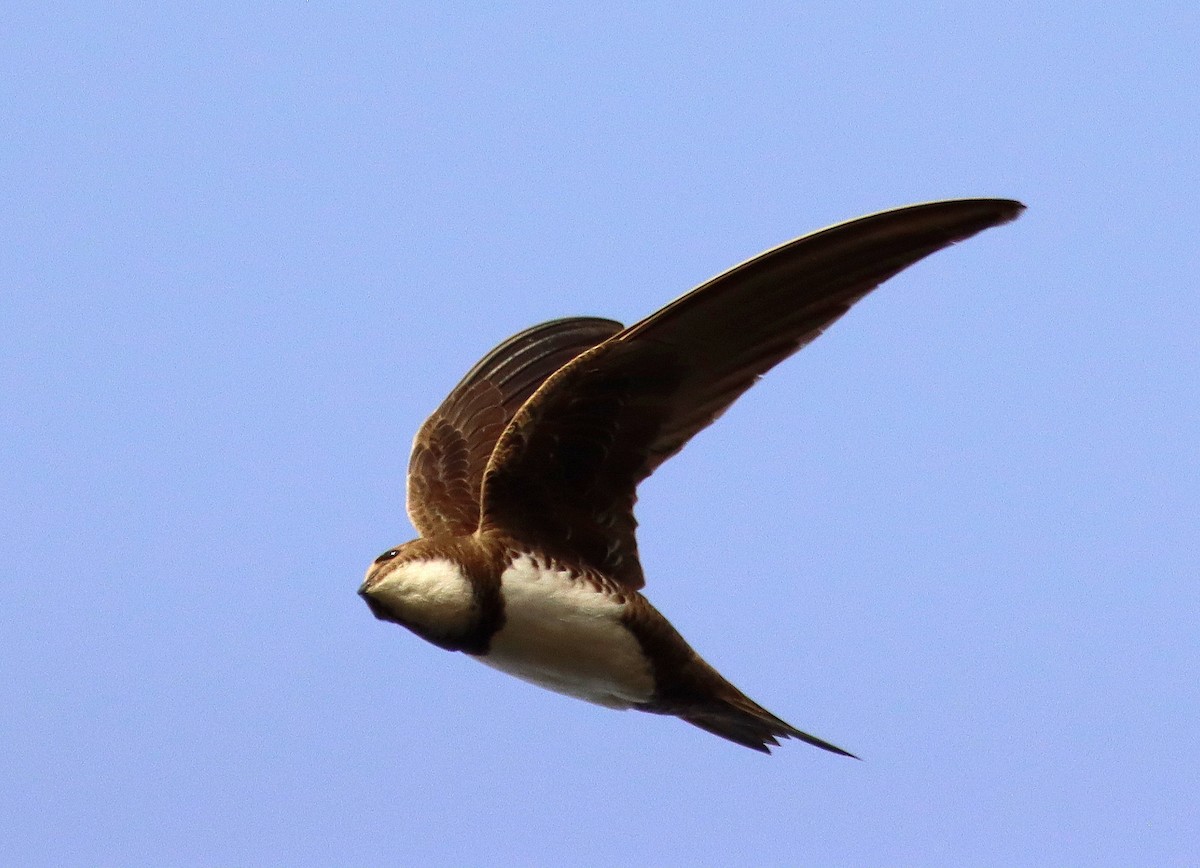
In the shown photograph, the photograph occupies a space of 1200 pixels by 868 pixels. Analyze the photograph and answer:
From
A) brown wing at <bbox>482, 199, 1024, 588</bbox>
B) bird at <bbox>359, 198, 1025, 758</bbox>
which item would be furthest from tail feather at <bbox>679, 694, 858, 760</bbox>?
brown wing at <bbox>482, 199, 1024, 588</bbox>

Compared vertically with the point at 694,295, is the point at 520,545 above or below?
below

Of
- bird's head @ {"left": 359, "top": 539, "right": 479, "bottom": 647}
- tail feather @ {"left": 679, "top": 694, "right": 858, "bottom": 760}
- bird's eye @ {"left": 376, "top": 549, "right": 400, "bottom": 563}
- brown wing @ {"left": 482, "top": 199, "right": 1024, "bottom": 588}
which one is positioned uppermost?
brown wing @ {"left": 482, "top": 199, "right": 1024, "bottom": 588}

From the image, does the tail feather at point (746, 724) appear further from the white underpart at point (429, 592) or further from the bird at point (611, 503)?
the white underpart at point (429, 592)

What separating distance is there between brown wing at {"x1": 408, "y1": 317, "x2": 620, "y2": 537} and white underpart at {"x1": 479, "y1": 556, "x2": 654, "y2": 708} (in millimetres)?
611

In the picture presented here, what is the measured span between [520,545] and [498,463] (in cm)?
22

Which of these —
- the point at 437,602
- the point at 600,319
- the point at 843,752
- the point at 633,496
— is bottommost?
the point at 843,752

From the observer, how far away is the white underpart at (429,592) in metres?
4.18

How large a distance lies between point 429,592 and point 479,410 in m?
A: 1.15

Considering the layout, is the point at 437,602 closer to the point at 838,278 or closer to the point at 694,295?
the point at 694,295

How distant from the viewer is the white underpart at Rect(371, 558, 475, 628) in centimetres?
418

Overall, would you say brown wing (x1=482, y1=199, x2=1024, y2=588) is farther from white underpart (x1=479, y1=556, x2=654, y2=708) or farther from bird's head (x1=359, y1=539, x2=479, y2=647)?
bird's head (x1=359, y1=539, x2=479, y2=647)

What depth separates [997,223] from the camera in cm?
376

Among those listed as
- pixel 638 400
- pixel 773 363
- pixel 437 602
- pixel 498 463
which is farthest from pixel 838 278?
pixel 437 602

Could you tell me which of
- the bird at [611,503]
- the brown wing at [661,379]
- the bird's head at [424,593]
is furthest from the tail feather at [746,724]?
the bird's head at [424,593]
